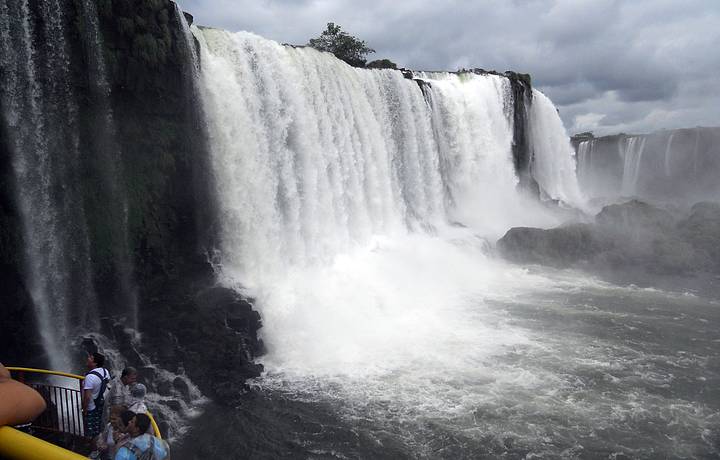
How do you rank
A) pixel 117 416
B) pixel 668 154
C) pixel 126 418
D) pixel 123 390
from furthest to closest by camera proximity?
pixel 668 154, pixel 123 390, pixel 117 416, pixel 126 418

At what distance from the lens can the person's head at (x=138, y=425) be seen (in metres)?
3.88

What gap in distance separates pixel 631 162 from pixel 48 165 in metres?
34.9

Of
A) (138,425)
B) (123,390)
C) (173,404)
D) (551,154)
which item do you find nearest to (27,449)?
(138,425)

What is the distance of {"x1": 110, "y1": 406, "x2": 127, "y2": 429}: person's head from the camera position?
4.14 m

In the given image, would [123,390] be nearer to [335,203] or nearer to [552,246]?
[335,203]

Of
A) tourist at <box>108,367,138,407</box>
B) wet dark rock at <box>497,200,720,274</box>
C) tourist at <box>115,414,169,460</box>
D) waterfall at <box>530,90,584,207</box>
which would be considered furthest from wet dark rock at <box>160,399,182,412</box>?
waterfall at <box>530,90,584,207</box>

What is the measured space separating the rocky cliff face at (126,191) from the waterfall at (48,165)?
26mm

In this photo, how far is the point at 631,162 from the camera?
34531mm

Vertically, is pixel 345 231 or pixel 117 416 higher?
pixel 345 231

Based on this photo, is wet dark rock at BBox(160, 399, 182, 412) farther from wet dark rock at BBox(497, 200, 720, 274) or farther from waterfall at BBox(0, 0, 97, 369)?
wet dark rock at BBox(497, 200, 720, 274)

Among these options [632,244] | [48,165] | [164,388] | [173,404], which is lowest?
[173,404]

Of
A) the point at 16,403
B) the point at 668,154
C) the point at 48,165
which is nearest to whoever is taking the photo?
the point at 16,403

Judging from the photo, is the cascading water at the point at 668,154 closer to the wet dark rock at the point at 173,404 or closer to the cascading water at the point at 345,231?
the cascading water at the point at 345,231

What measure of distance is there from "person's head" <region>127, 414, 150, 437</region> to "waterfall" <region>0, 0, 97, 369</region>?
6866mm
